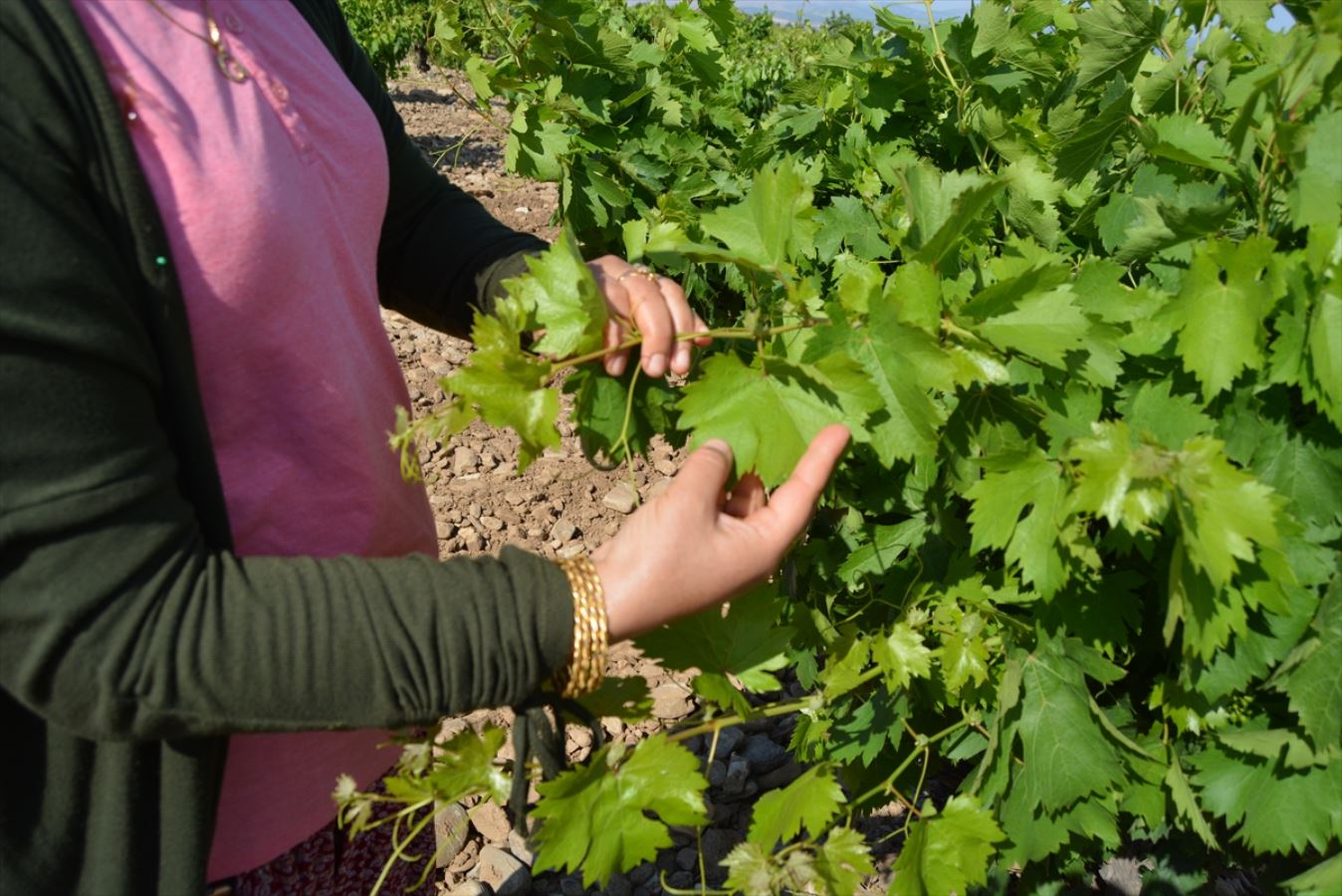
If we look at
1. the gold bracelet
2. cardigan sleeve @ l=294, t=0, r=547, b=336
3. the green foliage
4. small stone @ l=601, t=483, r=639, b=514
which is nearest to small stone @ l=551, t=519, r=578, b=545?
small stone @ l=601, t=483, r=639, b=514

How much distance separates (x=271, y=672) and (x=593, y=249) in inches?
116

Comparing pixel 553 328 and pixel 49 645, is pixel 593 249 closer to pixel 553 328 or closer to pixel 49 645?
pixel 553 328

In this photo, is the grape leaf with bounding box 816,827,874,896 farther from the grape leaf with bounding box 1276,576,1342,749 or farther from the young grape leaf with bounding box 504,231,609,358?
the young grape leaf with bounding box 504,231,609,358

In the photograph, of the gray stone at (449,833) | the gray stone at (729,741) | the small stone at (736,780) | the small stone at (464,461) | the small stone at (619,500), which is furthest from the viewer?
the small stone at (464,461)

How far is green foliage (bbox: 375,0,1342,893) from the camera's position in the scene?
1.20 m

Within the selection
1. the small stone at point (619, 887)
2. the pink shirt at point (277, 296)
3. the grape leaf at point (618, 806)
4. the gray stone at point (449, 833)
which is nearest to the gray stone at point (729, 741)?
the small stone at point (619, 887)

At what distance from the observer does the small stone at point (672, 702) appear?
335 cm

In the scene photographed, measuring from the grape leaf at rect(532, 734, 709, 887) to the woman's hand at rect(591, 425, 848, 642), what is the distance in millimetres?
270

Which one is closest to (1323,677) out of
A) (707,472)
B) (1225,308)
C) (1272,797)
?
(1272,797)

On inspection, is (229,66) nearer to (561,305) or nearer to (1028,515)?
(561,305)

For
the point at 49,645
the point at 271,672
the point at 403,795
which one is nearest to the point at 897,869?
the point at 403,795

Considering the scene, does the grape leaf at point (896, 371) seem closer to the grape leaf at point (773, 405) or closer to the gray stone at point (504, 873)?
the grape leaf at point (773, 405)

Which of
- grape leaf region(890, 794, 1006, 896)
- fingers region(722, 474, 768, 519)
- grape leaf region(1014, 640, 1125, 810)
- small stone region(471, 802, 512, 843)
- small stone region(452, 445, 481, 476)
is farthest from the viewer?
small stone region(452, 445, 481, 476)

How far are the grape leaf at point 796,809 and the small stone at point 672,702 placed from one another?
6.20 feet
